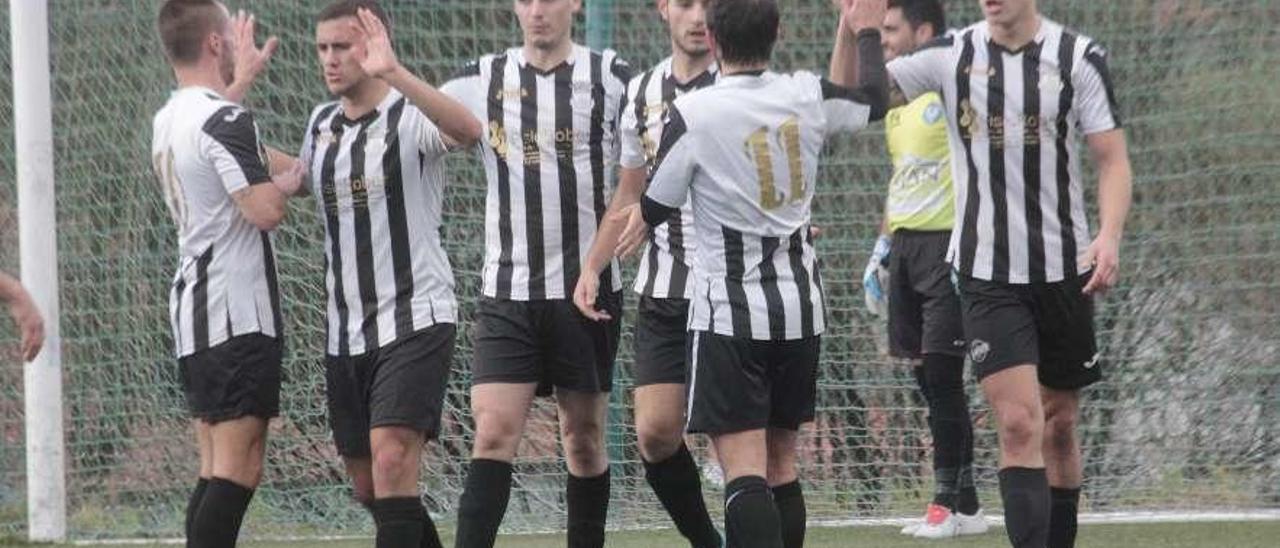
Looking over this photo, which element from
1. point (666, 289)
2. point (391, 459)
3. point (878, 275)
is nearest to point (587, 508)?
point (666, 289)

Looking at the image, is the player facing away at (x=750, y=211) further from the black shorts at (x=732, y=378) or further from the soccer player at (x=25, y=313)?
the soccer player at (x=25, y=313)

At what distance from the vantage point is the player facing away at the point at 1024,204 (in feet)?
21.3

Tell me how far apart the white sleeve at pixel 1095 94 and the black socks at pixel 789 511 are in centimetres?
138

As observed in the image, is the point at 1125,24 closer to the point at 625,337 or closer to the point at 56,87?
the point at 625,337

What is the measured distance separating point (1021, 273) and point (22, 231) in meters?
4.17

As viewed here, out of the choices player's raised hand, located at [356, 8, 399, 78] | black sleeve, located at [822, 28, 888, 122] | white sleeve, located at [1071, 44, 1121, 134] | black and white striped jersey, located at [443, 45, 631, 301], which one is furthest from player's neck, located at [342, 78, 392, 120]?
white sleeve, located at [1071, 44, 1121, 134]

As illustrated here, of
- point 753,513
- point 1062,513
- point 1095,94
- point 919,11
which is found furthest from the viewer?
point 919,11

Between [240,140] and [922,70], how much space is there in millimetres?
2023

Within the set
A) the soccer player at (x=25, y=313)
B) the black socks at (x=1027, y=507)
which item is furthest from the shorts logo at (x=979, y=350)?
the soccer player at (x=25, y=313)

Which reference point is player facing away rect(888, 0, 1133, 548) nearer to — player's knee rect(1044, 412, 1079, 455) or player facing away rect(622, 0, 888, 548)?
player's knee rect(1044, 412, 1079, 455)

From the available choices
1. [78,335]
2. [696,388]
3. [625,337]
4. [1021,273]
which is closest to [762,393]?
[696,388]

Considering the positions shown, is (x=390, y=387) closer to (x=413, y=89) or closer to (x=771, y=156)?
(x=413, y=89)

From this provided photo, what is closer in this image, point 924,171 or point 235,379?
point 235,379

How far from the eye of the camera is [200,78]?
6.42 m
